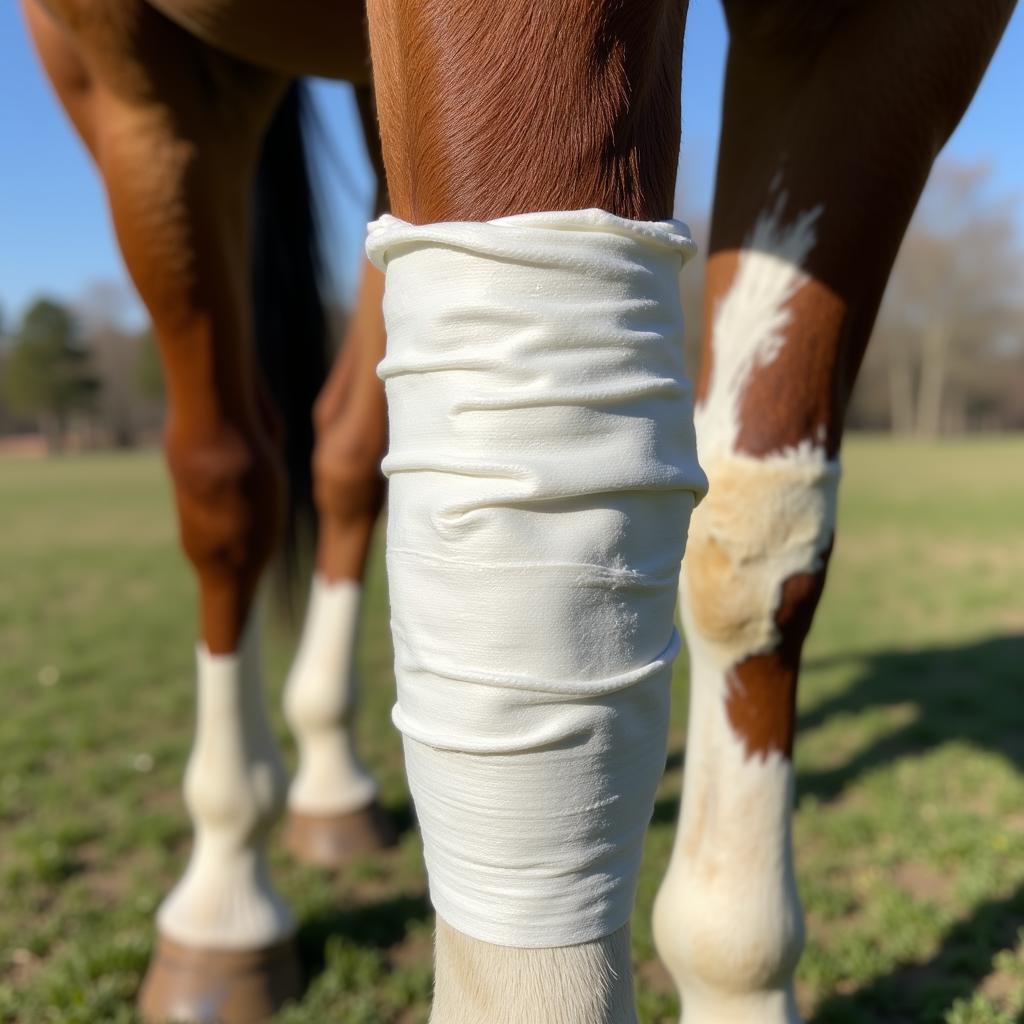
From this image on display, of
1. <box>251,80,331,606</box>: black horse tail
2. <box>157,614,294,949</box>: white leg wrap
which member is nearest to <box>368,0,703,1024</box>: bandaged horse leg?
<box>157,614,294,949</box>: white leg wrap

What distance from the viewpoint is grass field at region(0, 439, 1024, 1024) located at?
3.49 feet

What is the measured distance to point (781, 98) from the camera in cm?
71

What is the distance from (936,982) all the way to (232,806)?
82cm

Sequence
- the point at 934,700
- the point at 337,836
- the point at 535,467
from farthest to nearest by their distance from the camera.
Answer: the point at 934,700, the point at 337,836, the point at 535,467

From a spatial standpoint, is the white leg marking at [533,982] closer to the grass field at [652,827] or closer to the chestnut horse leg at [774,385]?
the chestnut horse leg at [774,385]

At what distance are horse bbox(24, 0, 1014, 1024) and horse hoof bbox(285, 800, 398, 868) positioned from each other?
0.32 m

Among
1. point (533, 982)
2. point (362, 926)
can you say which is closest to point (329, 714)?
point (362, 926)

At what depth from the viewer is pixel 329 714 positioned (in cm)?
150

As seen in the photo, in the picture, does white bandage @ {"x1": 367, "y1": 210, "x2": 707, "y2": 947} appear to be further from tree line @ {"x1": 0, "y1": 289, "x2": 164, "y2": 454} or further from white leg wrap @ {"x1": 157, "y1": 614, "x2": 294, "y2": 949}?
tree line @ {"x1": 0, "y1": 289, "x2": 164, "y2": 454}

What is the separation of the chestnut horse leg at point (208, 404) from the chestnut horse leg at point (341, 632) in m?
0.32

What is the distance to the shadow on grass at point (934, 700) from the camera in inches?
70.5

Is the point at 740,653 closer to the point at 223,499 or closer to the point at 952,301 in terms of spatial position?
the point at 223,499

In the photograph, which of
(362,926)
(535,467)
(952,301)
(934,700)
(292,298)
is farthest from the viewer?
(952,301)

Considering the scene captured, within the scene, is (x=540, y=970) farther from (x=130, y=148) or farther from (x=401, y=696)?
(x=130, y=148)
